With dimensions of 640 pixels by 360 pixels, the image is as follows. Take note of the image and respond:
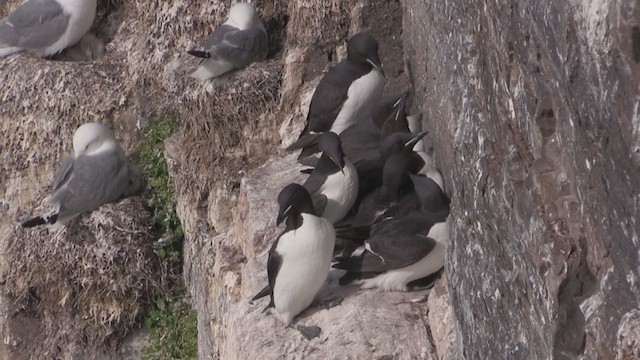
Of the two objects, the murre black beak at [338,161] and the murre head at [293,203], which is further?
the murre black beak at [338,161]

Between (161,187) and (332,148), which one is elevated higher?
(332,148)

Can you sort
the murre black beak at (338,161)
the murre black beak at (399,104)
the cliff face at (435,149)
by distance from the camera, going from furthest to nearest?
the murre black beak at (399,104) < the murre black beak at (338,161) < the cliff face at (435,149)

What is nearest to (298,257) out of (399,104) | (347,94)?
(399,104)

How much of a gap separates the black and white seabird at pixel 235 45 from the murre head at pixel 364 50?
113cm

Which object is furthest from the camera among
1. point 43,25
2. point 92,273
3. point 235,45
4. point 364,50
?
point 43,25

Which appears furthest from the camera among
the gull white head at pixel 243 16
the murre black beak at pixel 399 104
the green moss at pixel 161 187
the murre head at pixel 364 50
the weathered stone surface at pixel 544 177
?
the green moss at pixel 161 187

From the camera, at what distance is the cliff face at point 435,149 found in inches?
109

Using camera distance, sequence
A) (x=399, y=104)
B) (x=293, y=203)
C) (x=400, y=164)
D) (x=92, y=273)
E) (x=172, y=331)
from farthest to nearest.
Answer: (x=172, y=331) → (x=92, y=273) → (x=399, y=104) → (x=400, y=164) → (x=293, y=203)

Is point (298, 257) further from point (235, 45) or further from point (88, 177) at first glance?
point (88, 177)

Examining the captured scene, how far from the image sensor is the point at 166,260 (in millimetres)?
8164

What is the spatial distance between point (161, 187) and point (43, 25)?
176cm

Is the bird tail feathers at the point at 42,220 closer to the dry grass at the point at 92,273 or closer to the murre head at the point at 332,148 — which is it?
the dry grass at the point at 92,273

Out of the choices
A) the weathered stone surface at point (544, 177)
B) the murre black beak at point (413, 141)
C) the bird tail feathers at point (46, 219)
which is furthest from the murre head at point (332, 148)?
the bird tail feathers at point (46, 219)

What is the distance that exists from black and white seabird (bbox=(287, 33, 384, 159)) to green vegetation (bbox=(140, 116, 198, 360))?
68.0 inches
